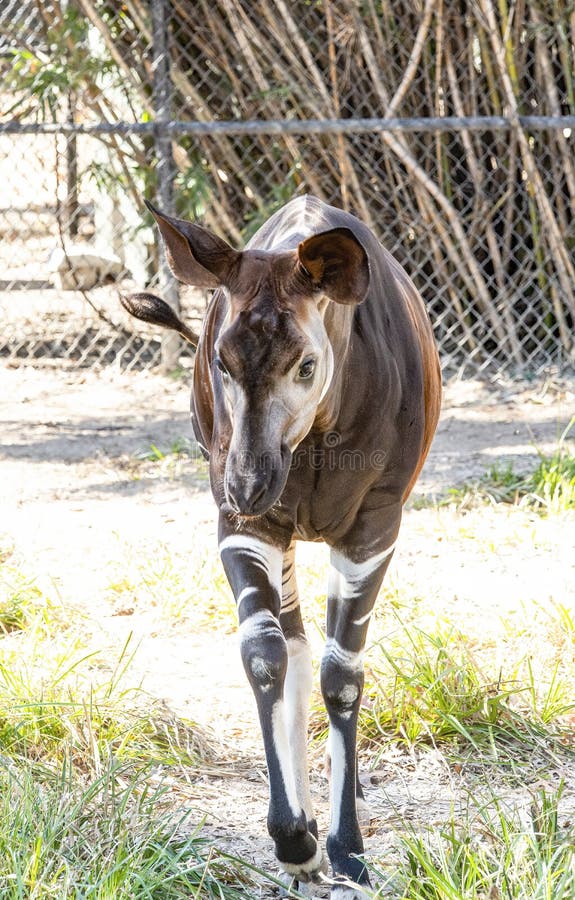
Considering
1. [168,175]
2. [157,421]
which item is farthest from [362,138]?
[157,421]

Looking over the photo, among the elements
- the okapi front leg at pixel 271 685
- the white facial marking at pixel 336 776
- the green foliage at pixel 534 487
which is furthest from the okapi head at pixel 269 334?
the green foliage at pixel 534 487

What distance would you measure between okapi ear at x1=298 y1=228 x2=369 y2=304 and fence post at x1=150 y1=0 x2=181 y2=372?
4343 millimetres

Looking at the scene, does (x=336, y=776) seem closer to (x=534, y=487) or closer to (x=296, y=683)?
(x=296, y=683)

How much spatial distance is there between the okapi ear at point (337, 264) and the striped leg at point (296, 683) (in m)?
0.77

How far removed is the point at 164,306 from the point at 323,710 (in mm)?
1158

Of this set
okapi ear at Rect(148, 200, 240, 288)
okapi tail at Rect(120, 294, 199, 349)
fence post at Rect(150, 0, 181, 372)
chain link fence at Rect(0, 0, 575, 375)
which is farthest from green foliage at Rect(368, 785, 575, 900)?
chain link fence at Rect(0, 0, 575, 375)

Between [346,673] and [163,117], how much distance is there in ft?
15.4

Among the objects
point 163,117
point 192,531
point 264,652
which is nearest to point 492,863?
point 264,652

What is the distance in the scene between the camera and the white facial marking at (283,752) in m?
2.30

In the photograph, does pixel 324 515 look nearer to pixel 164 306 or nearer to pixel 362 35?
pixel 164 306

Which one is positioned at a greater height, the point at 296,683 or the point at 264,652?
the point at 264,652

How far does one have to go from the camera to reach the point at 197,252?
2143 mm

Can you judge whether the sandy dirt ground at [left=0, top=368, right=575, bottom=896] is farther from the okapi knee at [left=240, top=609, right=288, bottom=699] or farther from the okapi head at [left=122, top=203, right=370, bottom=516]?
the okapi head at [left=122, top=203, right=370, bottom=516]

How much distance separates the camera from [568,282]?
674 centimetres
